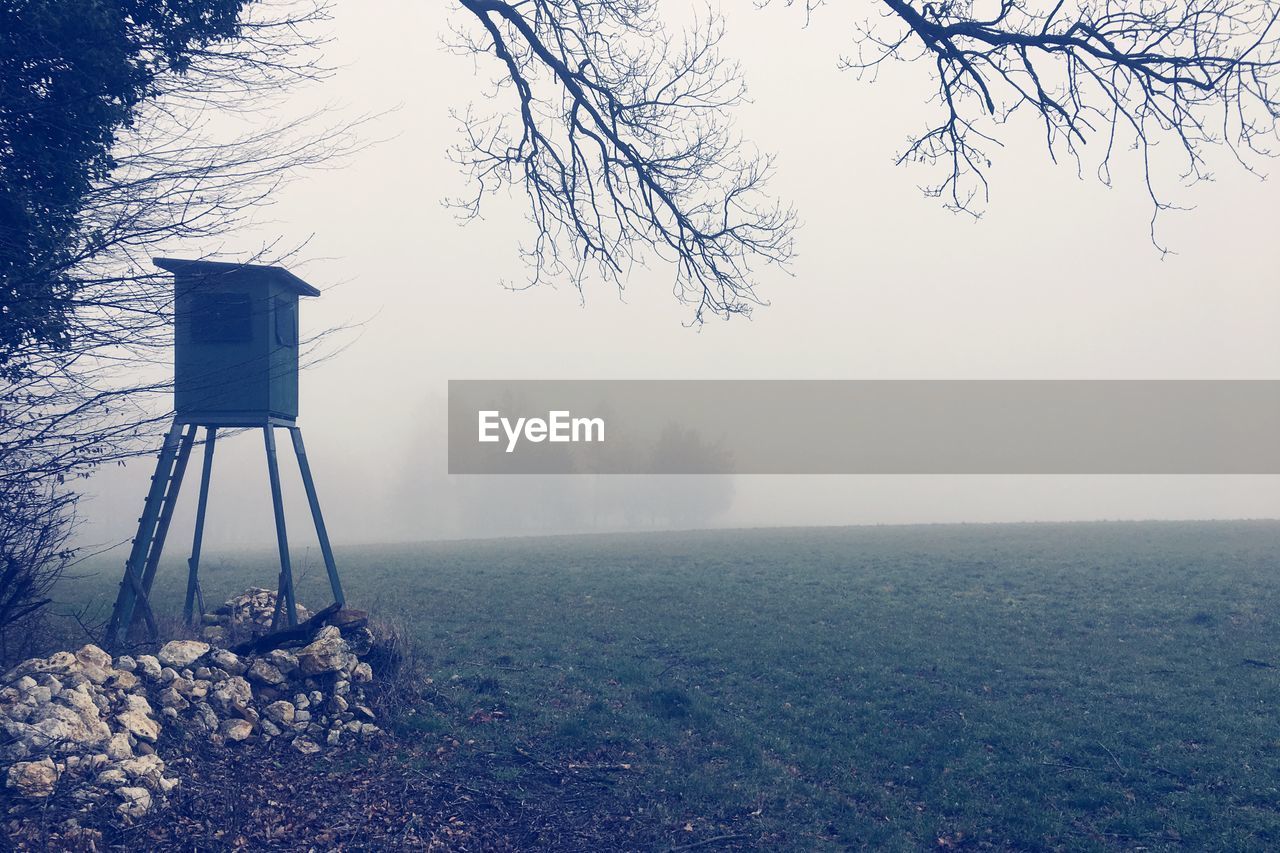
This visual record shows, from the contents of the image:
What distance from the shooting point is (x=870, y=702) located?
1232 cm

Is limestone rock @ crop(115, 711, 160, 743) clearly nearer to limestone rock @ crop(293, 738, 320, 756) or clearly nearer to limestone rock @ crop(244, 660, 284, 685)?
limestone rock @ crop(293, 738, 320, 756)

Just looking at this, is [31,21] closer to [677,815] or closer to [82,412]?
[82,412]

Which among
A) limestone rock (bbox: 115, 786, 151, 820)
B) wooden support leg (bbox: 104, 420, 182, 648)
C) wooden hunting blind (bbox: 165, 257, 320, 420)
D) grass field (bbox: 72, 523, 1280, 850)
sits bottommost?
grass field (bbox: 72, 523, 1280, 850)

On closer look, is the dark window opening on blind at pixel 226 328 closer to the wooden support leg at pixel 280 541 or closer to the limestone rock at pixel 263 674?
the wooden support leg at pixel 280 541

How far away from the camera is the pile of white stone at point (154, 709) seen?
7668 millimetres

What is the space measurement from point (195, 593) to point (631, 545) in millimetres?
22570

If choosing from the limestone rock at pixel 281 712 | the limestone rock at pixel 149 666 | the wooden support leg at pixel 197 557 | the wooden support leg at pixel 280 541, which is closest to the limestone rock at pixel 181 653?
the limestone rock at pixel 149 666

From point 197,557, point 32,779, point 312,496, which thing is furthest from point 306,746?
point 197,557

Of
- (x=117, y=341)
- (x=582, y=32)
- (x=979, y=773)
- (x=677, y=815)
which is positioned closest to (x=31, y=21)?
(x=117, y=341)

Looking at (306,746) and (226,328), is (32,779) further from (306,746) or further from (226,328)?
(226,328)

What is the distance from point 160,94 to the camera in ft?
33.0

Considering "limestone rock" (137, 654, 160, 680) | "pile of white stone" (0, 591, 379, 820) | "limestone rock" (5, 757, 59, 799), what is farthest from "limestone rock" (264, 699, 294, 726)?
"limestone rock" (5, 757, 59, 799)

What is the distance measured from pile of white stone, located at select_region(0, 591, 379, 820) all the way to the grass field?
1.19 m

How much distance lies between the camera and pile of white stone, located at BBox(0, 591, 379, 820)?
7.67 meters
